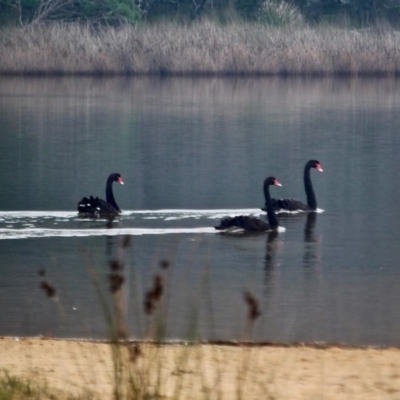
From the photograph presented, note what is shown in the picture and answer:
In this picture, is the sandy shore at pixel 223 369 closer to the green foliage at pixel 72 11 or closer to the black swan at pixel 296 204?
the black swan at pixel 296 204

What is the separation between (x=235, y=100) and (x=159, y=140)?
35.4ft

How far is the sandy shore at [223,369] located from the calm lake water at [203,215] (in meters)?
0.26

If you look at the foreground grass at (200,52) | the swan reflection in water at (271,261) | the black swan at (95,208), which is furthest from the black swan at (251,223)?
the foreground grass at (200,52)

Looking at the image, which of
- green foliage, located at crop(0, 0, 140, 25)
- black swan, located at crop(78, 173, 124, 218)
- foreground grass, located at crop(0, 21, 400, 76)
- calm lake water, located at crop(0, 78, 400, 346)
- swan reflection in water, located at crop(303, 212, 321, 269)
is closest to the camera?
calm lake water, located at crop(0, 78, 400, 346)

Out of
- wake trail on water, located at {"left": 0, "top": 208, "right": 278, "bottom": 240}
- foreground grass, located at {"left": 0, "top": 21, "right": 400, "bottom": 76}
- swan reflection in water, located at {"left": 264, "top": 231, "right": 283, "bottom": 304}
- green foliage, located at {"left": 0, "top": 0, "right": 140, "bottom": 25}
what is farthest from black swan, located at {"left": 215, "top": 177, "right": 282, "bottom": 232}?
green foliage, located at {"left": 0, "top": 0, "right": 140, "bottom": 25}

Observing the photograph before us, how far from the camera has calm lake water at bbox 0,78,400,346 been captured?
9.59 m

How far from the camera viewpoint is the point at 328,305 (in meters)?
10.2

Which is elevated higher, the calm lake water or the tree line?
the tree line

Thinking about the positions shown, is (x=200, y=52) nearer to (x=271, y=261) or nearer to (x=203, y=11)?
(x=203, y=11)

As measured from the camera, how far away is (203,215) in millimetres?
15367

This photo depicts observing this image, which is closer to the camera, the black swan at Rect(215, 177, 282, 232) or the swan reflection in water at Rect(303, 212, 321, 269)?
the swan reflection in water at Rect(303, 212, 321, 269)

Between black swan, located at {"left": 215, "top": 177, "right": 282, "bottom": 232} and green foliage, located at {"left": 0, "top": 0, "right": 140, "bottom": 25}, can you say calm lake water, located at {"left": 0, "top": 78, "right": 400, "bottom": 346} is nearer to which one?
black swan, located at {"left": 215, "top": 177, "right": 282, "bottom": 232}

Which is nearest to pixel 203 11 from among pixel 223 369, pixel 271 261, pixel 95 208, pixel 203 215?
pixel 203 215

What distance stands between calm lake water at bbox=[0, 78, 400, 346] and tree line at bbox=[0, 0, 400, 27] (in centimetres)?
1229
